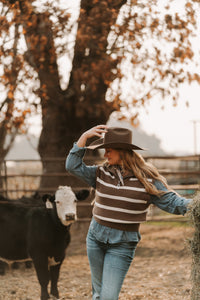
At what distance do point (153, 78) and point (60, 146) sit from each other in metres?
2.37

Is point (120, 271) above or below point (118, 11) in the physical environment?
below

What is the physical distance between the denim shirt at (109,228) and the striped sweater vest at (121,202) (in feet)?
0.13

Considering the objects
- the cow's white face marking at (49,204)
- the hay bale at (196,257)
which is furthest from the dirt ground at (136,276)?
the cow's white face marking at (49,204)

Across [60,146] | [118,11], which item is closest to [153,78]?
[118,11]

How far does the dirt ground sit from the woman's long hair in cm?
57

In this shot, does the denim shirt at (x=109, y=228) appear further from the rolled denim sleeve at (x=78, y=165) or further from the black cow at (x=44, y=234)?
the black cow at (x=44, y=234)

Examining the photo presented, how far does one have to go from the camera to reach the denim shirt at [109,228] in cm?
309

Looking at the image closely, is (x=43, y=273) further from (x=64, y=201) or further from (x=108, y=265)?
(x=108, y=265)

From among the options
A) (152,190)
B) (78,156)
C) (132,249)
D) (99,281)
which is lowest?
(99,281)

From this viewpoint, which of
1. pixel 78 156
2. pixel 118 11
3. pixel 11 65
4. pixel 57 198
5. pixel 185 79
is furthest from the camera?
pixel 185 79

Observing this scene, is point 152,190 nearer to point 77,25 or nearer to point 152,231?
point 77,25

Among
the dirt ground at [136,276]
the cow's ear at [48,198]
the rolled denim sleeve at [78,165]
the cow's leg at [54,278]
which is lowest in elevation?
the dirt ground at [136,276]

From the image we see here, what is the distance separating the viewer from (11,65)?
8422 millimetres

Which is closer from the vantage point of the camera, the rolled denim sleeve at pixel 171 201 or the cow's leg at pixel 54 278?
the rolled denim sleeve at pixel 171 201
